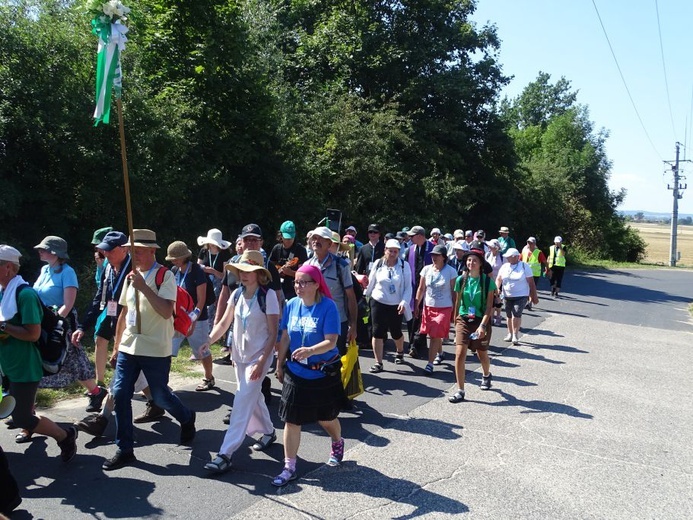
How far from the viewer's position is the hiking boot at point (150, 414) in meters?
6.06

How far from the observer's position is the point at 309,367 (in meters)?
4.80

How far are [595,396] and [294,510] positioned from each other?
493 cm

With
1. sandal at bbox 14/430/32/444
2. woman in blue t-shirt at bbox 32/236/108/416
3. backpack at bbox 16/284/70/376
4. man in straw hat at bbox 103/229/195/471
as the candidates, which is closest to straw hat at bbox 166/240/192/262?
woman in blue t-shirt at bbox 32/236/108/416

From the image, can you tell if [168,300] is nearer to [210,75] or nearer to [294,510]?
[294,510]

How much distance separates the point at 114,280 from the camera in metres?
6.17

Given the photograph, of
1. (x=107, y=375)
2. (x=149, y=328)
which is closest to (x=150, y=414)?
(x=149, y=328)

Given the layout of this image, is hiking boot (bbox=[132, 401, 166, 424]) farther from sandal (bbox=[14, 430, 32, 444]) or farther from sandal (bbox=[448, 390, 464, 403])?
sandal (bbox=[448, 390, 464, 403])

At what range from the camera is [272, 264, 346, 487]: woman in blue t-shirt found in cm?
473

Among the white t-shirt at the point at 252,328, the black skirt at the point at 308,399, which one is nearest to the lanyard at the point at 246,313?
the white t-shirt at the point at 252,328

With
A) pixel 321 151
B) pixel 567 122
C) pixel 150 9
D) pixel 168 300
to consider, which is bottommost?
pixel 168 300

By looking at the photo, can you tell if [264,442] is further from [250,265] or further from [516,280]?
[516,280]

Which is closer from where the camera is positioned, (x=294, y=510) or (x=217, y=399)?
(x=294, y=510)

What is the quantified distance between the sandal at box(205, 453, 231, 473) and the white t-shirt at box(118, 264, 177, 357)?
954mm

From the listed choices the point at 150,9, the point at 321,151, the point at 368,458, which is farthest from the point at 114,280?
the point at 321,151
